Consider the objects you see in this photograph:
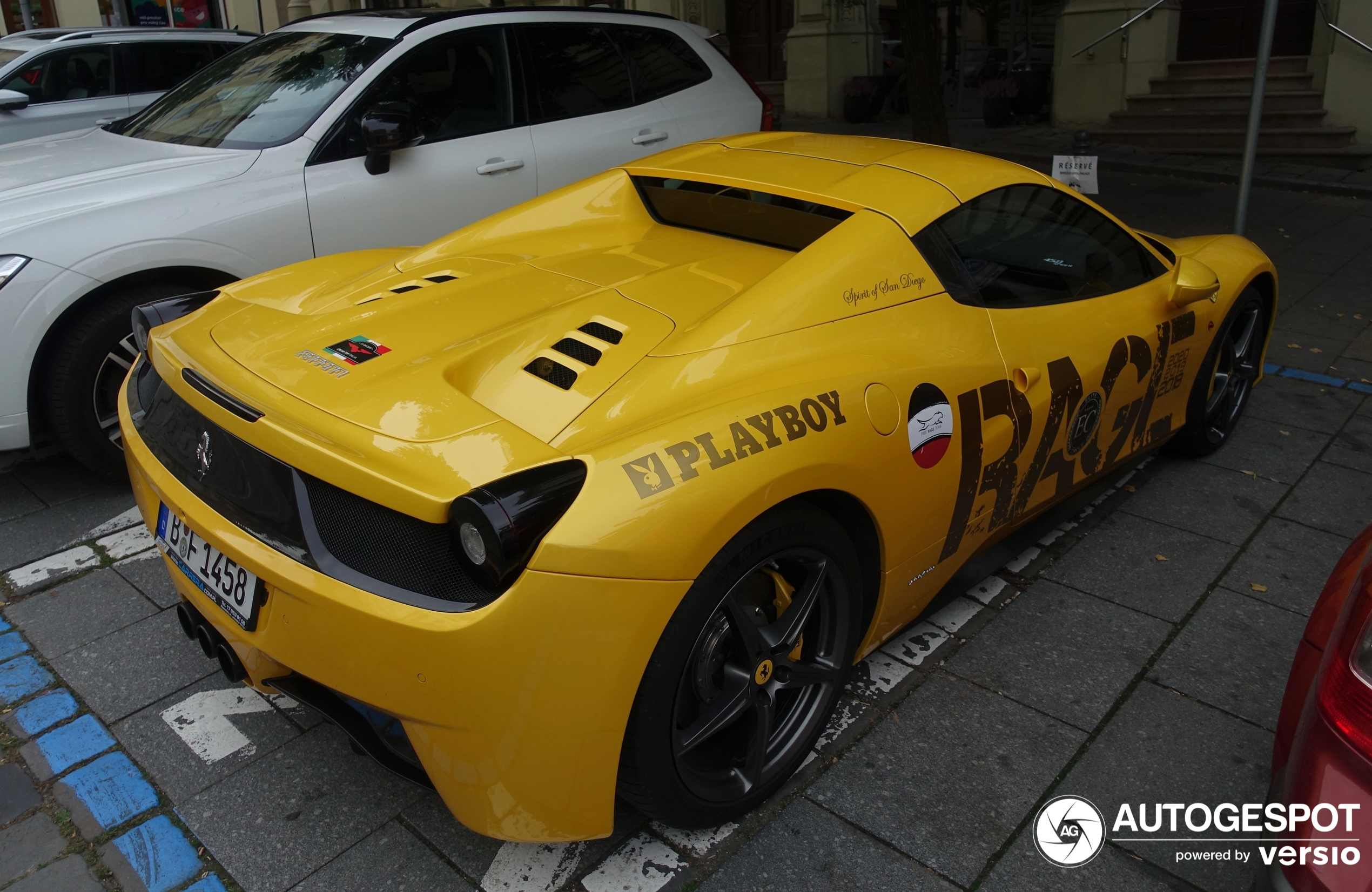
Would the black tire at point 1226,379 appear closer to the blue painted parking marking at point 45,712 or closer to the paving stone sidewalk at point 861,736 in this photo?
the paving stone sidewalk at point 861,736

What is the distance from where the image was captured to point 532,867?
7.70 ft

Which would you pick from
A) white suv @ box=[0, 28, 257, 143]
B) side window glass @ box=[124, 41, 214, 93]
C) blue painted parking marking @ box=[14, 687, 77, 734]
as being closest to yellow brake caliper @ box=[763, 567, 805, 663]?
blue painted parking marking @ box=[14, 687, 77, 734]

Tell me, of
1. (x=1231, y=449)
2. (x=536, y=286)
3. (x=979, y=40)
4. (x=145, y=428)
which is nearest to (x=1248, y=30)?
(x=1231, y=449)

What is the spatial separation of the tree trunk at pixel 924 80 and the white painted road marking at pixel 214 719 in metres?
6.19

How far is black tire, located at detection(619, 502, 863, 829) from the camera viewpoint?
2.08m

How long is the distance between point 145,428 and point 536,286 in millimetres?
1110

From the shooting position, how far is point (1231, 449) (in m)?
4.55

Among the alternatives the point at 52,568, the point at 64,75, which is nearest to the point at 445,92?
the point at 52,568

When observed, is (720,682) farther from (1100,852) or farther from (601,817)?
(1100,852)

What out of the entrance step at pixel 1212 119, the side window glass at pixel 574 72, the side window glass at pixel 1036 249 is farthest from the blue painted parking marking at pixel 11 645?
the entrance step at pixel 1212 119

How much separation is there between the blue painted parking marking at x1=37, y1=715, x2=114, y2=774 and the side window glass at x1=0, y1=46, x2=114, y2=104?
713 cm

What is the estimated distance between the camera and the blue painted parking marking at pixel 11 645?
3195mm

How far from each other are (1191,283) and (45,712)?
3921 mm

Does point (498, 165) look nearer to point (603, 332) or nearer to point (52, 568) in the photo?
point (52, 568)
